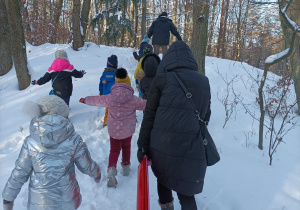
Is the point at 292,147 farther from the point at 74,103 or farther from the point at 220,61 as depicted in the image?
the point at 220,61

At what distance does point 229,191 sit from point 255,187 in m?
0.40

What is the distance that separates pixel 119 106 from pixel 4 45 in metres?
5.82

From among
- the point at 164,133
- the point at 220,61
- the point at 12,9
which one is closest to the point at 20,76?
the point at 12,9

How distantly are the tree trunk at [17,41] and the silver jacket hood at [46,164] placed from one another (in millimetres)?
5021

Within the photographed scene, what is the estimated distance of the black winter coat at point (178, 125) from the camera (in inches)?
74.5

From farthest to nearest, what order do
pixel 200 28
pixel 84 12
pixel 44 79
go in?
pixel 84 12 → pixel 200 28 → pixel 44 79

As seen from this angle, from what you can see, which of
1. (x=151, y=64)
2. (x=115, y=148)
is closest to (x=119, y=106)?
(x=115, y=148)

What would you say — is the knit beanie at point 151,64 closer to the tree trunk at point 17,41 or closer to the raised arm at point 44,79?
the raised arm at point 44,79

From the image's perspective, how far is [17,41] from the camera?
5969 millimetres

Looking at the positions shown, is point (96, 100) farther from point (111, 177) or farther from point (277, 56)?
point (277, 56)

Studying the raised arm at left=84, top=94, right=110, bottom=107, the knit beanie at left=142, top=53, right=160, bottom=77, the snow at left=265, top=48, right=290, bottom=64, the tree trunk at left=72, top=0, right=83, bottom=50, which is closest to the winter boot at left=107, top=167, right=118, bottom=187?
the raised arm at left=84, top=94, right=110, bottom=107

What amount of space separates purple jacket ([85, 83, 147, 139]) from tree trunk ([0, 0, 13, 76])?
5436 mm

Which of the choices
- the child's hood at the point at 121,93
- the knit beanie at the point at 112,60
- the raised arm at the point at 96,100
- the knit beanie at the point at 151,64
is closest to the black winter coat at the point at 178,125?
the child's hood at the point at 121,93

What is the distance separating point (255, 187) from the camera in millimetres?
3201
